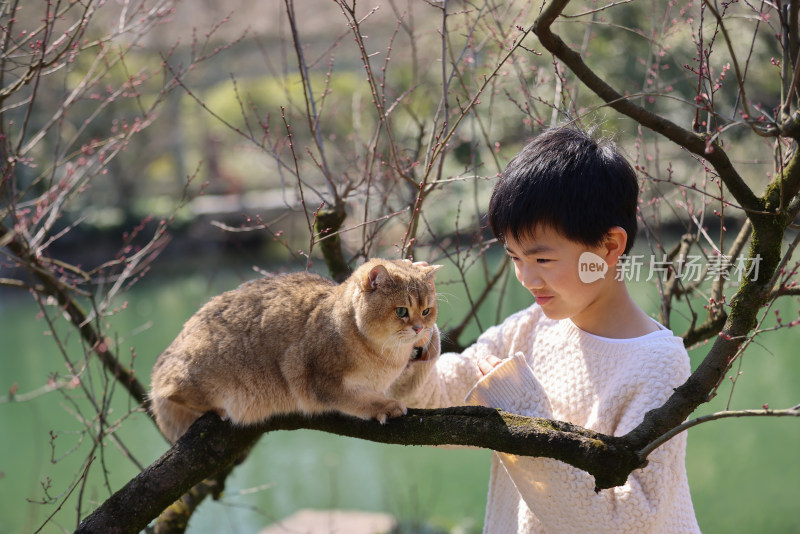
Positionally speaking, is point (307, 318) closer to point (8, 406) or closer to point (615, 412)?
point (615, 412)

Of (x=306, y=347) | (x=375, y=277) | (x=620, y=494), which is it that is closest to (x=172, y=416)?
(x=306, y=347)

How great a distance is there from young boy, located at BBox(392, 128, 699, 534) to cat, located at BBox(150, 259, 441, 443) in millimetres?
234

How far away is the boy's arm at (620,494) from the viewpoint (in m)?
1.33

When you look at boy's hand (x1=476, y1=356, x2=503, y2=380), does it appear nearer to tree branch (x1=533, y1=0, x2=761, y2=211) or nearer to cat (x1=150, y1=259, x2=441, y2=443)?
cat (x1=150, y1=259, x2=441, y2=443)

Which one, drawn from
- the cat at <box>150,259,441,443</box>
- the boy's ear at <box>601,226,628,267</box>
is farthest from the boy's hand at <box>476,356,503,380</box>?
the boy's ear at <box>601,226,628,267</box>

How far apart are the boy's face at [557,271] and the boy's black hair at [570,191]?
19mm

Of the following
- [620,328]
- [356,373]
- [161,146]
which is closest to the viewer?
[620,328]

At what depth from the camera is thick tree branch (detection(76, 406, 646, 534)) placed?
119cm

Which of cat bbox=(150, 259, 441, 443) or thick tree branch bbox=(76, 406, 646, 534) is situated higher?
cat bbox=(150, 259, 441, 443)

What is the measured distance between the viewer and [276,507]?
17.7 ft

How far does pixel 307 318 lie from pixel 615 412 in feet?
2.45

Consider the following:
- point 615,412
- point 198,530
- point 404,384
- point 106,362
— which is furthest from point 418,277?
point 198,530

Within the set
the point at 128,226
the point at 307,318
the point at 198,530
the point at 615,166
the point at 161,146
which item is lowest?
the point at 198,530

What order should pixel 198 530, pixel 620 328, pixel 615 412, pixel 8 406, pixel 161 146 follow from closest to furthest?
pixel 615 412 < pixel 620 328 < pixel 198 530 < pixel 8 406 < pixel 161 146
